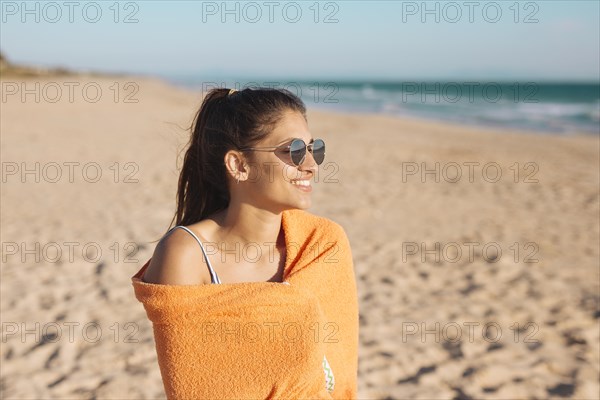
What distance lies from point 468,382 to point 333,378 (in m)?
1.47

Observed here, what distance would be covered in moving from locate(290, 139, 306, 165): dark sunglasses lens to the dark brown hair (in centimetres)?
9

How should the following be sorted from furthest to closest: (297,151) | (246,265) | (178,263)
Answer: (246,265), (297,151), (178,263)

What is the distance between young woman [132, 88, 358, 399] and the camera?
5.77 ft

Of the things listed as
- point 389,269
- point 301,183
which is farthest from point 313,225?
point 389,269

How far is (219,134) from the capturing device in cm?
194

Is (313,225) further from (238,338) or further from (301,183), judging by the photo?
(238,338)

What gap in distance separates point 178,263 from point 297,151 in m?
0.50

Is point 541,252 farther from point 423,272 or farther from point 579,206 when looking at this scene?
point 579,206

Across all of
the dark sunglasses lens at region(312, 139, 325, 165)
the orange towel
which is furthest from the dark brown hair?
the orange towel

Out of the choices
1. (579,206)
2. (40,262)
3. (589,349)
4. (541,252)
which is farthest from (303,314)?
(579,206)

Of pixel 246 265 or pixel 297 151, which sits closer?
pixel 297 151

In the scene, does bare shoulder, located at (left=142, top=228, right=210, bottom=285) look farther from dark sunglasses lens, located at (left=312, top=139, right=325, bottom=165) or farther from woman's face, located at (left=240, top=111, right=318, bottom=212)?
dark sunglasses lens, located at (left=312, top=139, right=325, bottom=165)

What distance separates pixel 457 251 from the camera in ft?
19.3

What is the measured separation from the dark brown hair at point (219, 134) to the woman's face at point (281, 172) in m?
0.03
